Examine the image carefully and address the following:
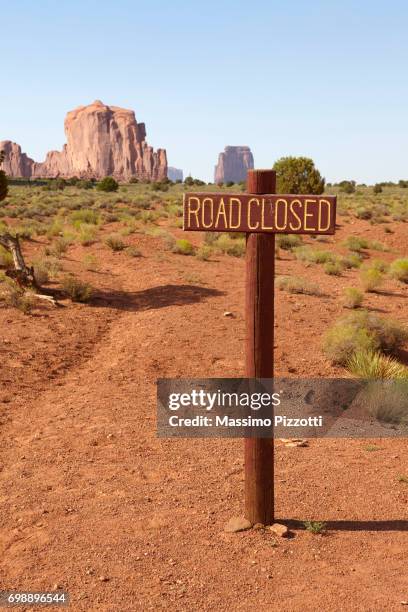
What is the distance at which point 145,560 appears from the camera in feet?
16.8

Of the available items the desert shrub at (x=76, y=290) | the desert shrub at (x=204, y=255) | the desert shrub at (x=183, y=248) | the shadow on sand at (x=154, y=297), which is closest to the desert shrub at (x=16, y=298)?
the desert shrub at (x=76, y=290)

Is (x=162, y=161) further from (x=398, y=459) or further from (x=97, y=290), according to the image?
(x=398, y=459)

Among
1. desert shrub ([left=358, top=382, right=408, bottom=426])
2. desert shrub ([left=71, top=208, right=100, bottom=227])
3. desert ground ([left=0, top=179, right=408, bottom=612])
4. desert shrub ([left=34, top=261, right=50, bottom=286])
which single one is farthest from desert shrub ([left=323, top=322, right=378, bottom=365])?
desert shrub ([left=71, top=208, right=100, bottom=227])

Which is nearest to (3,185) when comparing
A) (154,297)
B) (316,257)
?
(154,297)

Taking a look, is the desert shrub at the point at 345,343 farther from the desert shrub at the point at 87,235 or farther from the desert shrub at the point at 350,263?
the desert shrub at the point at 87,235

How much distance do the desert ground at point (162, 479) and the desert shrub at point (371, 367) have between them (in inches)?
11.9

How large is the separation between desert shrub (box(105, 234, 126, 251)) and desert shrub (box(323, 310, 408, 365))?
1152 centimetres

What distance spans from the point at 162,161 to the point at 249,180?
142090 millimetres

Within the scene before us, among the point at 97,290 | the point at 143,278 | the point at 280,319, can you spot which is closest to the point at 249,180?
the point at 280,319

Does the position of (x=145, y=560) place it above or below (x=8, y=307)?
below

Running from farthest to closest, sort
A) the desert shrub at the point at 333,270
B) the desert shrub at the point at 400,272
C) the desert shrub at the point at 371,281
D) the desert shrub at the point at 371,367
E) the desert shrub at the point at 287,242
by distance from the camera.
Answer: the desert shrub at the point at 287,242
the desert shrub at the point at 333,270
the desert shrub at the point at 400,272
the desert shrub at the point at 371,281
the desert shrub at the point at 371,367

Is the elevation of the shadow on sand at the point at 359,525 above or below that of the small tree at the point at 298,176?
below

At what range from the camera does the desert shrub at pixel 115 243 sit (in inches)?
855

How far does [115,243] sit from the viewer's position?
2169 centimetres
